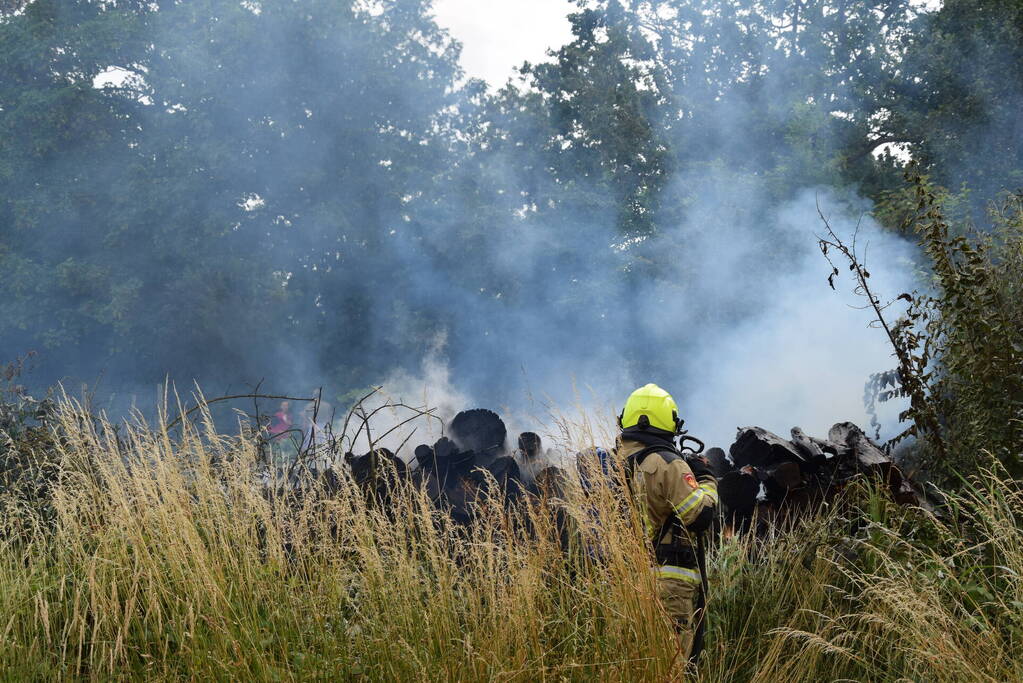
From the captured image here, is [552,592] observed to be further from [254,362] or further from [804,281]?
[254,362]

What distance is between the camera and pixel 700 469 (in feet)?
15.4

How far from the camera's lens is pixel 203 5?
18.0 meters

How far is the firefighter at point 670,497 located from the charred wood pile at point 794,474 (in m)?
1.36

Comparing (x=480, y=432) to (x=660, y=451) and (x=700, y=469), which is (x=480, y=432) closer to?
(x=700, y=469)

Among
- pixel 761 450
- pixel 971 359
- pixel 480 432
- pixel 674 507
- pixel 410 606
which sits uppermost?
pixel 480 432

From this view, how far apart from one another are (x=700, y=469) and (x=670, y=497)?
0.37 metres

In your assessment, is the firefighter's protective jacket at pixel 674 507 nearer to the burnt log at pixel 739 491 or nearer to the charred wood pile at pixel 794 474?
the charred wood pile at pixel 794 474

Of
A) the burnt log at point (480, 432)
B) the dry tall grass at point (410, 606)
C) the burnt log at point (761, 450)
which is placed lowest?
the dry tall grass at point (410, 606)

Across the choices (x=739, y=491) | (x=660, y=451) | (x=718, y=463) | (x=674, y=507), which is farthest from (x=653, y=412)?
(x=718, y=463)

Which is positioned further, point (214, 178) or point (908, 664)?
point (214, 178)

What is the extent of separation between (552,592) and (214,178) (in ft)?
51.4

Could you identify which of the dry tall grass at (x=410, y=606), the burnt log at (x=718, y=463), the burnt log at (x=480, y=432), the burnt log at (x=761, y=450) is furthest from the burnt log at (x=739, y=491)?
the burnt log at (x=480, y=432)

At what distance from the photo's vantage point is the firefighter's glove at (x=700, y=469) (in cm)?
461

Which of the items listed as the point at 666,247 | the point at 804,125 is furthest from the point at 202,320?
the point at 804,125
